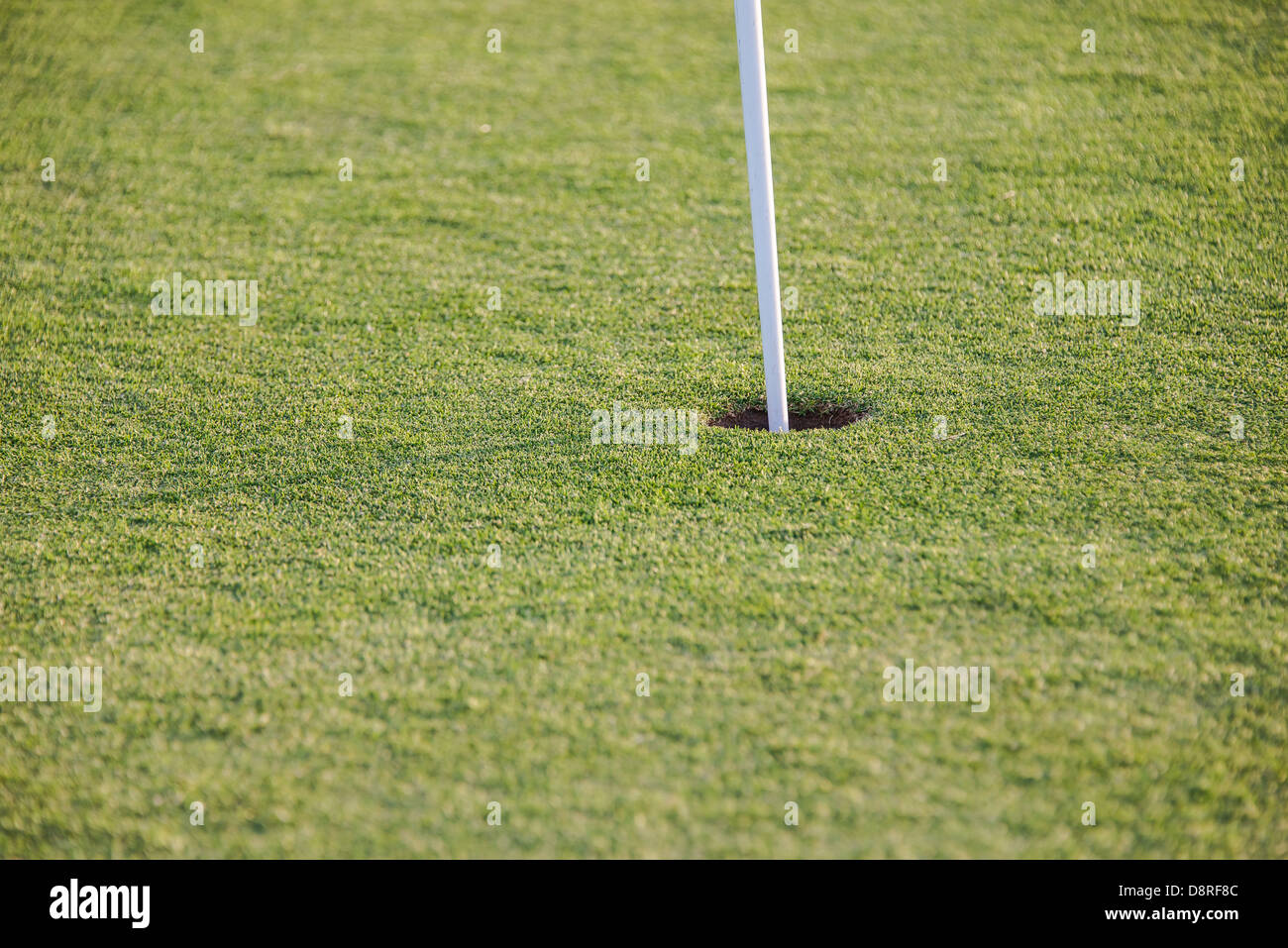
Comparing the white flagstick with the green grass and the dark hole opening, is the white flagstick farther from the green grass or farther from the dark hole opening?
the green grass

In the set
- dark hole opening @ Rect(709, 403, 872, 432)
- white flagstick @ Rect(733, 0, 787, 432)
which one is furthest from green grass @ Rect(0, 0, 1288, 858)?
white flagstick @ Rect(733, 0, 787, 432)

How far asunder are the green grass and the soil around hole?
140 mm

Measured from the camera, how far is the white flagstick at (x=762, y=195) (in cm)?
406

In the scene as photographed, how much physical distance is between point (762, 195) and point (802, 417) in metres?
1.04

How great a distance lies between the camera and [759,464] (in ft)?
14.6

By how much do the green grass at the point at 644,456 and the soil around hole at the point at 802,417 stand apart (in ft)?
0.46

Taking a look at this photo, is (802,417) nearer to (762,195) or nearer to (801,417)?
(801,417)

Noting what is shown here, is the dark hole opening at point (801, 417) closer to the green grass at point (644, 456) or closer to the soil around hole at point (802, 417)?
the soil around hole at point (802, 417)

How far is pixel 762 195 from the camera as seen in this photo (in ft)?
14.3

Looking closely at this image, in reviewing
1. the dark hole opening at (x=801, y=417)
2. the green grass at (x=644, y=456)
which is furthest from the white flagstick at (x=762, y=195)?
the green grass at (x=644, y=456)

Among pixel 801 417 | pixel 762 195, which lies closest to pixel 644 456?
pixel 801 417

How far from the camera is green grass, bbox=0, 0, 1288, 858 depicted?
308cm
